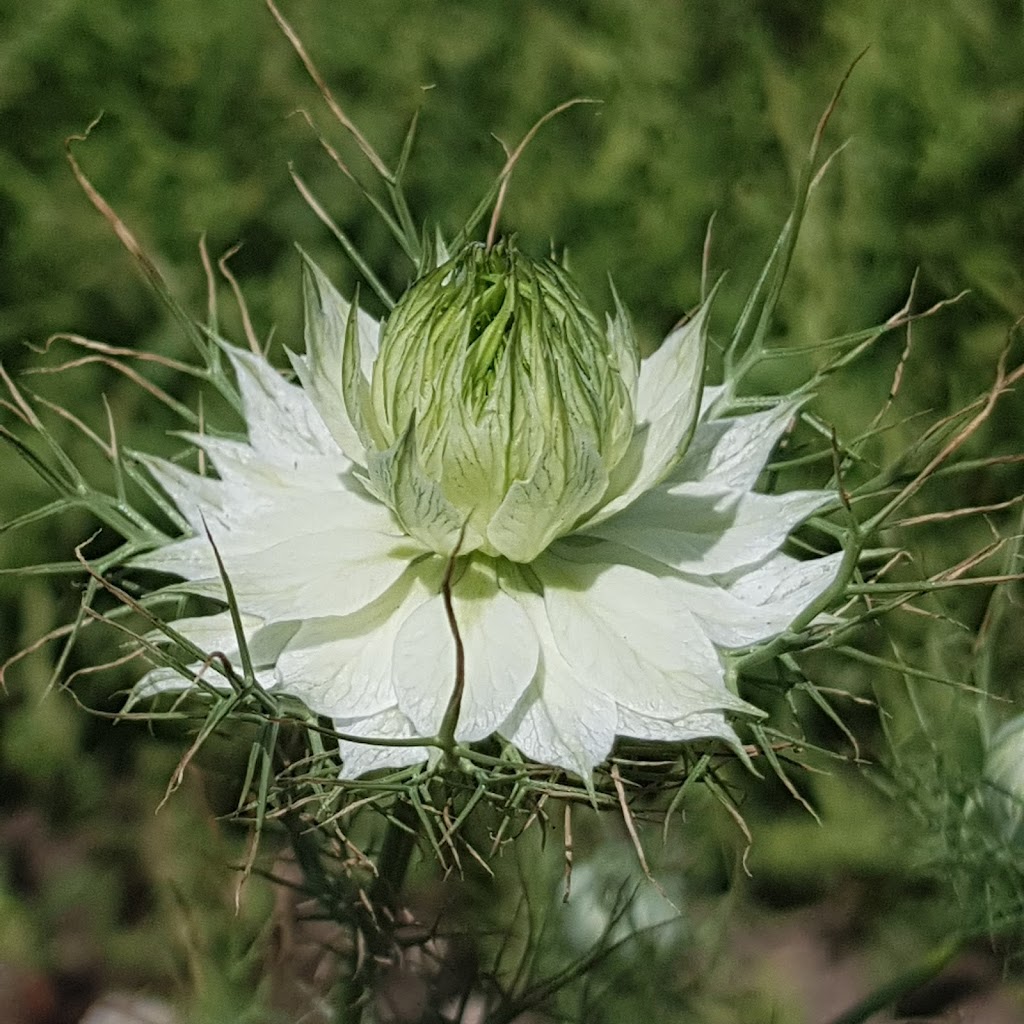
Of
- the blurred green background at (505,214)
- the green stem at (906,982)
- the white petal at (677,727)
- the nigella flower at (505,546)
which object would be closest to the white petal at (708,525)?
the nigella flower at (505,546)

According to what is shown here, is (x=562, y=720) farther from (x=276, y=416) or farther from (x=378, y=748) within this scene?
(x=276, y=416)

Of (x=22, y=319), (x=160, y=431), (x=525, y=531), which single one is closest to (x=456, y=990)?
(x=525, y=531)

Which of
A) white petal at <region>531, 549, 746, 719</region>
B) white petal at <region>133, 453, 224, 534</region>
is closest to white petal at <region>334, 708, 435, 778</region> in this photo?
white petal at <region>531, 549, 746, 719</region>

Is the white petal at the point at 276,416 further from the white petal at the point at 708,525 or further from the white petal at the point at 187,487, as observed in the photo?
the white petal at the point at 708,525

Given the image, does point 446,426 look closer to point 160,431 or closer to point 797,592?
point 797,592

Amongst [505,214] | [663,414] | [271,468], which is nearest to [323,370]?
[271,468]

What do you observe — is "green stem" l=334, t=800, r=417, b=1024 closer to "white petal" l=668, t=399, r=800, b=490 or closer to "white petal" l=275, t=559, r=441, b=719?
"white petal" l=275, t=559, r=441, b=719

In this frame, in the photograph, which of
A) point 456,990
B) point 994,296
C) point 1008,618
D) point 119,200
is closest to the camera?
point 456,990
